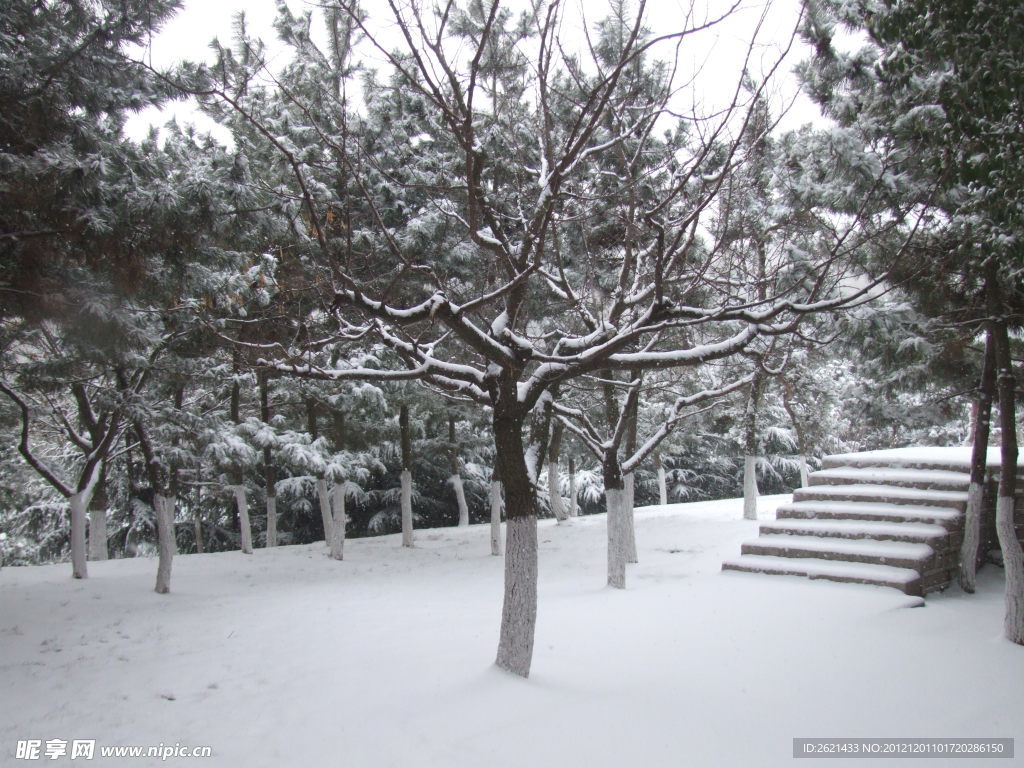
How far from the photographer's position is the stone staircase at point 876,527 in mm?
7672

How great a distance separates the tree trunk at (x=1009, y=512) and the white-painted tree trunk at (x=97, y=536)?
15417 millimetres

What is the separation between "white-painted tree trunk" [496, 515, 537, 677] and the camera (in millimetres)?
4840

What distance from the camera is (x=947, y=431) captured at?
2017 centimetres

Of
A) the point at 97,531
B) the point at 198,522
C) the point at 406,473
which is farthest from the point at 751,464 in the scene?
the point at 198,522

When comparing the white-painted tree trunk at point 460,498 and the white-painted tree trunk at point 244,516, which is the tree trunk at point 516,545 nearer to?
the white-painted tree trunk at point 244,516

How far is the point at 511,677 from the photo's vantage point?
15.8 ft

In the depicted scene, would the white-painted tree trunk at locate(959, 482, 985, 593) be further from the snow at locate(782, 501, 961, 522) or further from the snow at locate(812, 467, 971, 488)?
the snow at locate(812, 467, 971, 488)

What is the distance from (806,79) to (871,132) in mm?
983

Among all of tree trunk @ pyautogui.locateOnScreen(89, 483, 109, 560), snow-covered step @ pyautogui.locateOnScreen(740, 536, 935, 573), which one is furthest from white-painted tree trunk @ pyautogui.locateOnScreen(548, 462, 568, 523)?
tree trunk @ pyautogui.locateOnScreen(89, 483, 109, 560)

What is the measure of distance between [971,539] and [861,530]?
1.19 metres

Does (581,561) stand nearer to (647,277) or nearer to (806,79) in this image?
(647,277)

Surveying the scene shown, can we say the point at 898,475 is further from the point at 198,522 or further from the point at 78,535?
the point at 198,522

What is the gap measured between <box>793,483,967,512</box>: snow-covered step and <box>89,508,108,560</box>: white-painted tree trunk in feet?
45.6

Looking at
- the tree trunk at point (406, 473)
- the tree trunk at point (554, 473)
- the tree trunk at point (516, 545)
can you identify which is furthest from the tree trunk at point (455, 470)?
the tree trunk at point (516, 545)
